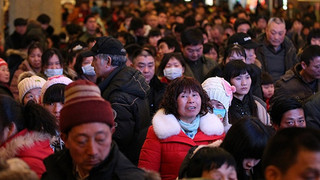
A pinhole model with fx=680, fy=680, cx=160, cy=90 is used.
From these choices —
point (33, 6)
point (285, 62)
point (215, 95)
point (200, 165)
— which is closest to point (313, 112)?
point (215, 95)

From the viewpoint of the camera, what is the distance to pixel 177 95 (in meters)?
5.93

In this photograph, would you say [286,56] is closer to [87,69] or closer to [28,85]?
[87,69]

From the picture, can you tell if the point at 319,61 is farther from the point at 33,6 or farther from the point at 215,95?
the point at 33,6

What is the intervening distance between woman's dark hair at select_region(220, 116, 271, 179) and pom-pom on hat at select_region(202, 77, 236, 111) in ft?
6.48

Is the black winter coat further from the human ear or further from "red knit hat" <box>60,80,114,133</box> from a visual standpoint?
the human ear

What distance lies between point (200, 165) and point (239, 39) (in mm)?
6050

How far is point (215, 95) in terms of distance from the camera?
6.77 m

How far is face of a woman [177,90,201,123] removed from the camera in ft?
19.1

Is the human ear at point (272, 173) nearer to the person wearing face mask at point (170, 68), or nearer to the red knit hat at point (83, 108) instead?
the red knit hat at point (83, 108)

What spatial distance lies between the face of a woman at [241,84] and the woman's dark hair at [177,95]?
3.93 ft

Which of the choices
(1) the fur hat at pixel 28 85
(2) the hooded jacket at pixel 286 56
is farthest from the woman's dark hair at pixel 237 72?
(2) the hooded jacket at pixel 286 56

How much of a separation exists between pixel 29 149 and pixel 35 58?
5.99 metres

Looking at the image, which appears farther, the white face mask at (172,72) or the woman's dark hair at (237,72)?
the white face mask at (172,72)

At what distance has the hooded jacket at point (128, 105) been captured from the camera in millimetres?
6738
